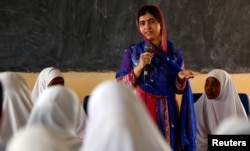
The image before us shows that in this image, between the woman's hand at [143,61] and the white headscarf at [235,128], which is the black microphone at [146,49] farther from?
the white headscarf at [235,128]

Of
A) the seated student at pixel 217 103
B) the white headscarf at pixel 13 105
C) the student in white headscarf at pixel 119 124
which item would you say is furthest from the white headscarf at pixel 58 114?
the seated student at pixel 217 103

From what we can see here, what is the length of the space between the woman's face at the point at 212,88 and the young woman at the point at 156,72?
1233mm

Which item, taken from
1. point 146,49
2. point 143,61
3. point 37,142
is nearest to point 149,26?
point 146,49

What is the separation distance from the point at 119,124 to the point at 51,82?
8.62ft

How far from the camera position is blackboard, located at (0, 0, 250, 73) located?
462cm

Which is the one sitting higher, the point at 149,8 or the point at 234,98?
the point at 149,8

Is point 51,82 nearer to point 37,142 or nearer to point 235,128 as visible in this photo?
point 235,128

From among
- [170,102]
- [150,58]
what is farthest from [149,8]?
[170,102]

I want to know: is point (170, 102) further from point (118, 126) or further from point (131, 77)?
point (118, 126)

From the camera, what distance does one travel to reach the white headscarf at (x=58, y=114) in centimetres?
215

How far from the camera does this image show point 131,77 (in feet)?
10.4

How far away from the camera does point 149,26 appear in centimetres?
319

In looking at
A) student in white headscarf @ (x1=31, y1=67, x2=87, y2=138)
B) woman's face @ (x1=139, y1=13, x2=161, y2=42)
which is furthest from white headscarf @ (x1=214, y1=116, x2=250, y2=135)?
student in white headscarf @ (x1=31, y1=67, x2=87, y2=138)

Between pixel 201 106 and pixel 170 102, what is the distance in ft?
4.48
